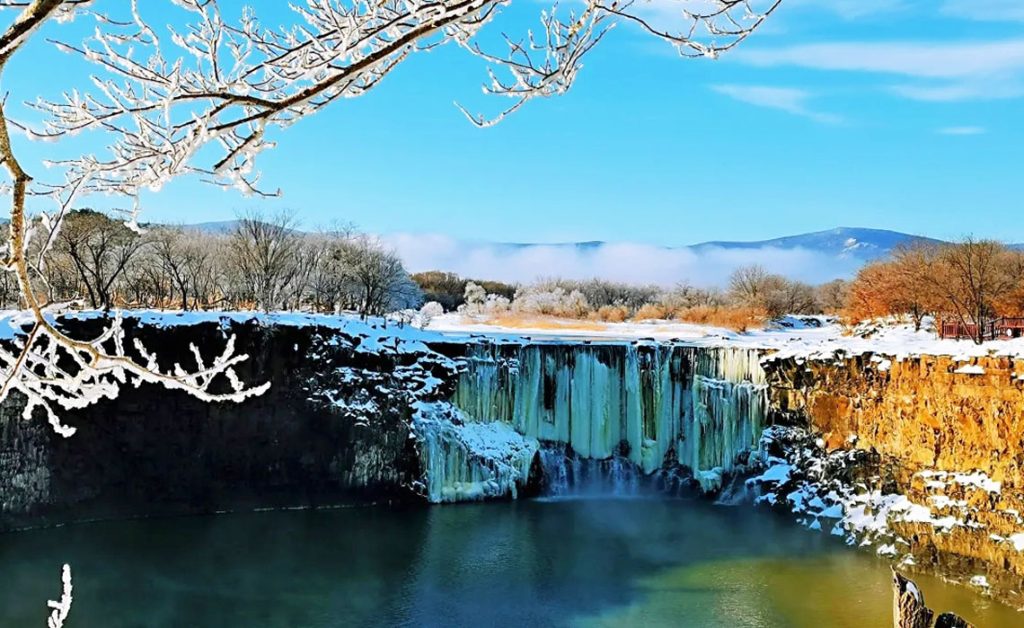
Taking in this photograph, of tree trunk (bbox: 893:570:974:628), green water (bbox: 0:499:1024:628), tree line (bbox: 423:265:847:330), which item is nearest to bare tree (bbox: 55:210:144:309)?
green water (bbox: 0:499:1024:628)

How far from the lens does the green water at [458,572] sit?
11156 mm

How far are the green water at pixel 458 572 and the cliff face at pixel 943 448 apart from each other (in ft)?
2.97

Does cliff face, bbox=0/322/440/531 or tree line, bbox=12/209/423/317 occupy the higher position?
tree line, bbox=12/209/423/317

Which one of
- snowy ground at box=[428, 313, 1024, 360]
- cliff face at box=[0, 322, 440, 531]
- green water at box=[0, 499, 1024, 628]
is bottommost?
green water at box=[0, 499, 1024, 628]

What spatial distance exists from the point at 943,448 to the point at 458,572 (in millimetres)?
9174

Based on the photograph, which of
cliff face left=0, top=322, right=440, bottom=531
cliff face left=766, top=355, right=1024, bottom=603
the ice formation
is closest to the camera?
cliff face left=766, top=355, right=1024, bottom=603

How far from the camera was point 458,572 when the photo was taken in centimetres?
1280

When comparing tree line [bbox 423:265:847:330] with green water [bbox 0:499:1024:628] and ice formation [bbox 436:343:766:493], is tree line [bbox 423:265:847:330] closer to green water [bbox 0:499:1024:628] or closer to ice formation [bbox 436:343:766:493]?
ice formation [bbox 436:343:766:493]

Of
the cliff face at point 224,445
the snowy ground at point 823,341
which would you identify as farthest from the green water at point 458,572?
the snowy ground at point 823,341

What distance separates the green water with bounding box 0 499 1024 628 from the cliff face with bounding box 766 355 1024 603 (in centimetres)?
91

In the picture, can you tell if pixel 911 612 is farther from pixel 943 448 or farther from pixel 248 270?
pixel 248 270

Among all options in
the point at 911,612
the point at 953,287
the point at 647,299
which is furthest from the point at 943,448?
the point at 647,299

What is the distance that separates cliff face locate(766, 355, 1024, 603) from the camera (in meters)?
13.4

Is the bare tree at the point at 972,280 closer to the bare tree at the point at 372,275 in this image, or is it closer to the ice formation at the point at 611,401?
the ice formation at the point at 611,401
